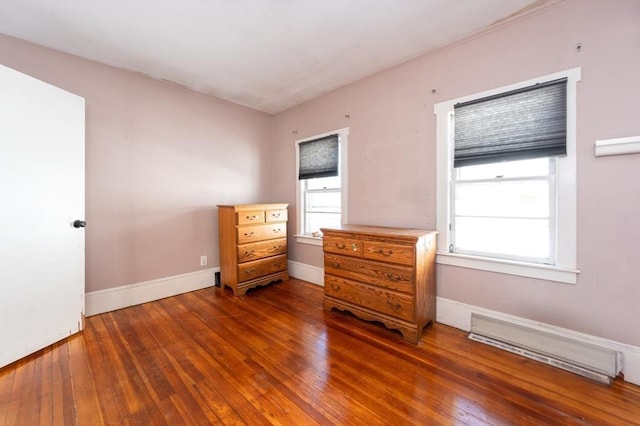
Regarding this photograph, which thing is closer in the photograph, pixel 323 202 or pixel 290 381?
pixel 290 381

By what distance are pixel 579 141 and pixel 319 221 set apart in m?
2.65

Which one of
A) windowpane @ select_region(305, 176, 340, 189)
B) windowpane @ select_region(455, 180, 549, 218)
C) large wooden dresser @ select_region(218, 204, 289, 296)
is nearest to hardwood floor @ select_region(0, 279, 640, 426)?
large wooden dresser @ select_region(218, 204, 289, 296)

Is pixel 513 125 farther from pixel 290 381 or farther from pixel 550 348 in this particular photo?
pixel 290 381

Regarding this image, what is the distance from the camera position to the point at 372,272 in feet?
7.65

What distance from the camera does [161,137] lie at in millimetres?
3008

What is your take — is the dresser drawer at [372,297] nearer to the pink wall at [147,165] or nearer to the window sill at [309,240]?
the window sill at [309,240]

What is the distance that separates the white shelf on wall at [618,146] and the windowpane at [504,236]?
552mm

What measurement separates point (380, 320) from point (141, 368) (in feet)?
6.03

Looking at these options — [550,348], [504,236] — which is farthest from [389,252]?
[550,348]

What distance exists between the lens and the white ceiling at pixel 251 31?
184 cm

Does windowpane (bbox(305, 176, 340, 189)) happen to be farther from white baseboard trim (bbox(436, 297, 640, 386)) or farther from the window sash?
white baseboard trim (bbox(436, 297, 640, 386))

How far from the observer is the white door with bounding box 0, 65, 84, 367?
1786mm

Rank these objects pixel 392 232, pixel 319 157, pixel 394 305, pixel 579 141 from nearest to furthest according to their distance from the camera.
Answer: pixel 579 141, pixel 394 305, pixel 392 232, pixel 319 157

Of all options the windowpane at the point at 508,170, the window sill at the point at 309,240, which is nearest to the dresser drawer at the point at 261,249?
the window sill at the point at 309,240
